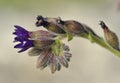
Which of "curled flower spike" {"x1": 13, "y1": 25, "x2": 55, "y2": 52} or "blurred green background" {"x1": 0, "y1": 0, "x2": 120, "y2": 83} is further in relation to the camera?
"blurred green background" {"x1": 0, "y1": 0, "x2": 120, "y2": 83}

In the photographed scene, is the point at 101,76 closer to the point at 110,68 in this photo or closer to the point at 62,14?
the point at 110,68

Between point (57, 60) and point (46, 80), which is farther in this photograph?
point (46, 80)

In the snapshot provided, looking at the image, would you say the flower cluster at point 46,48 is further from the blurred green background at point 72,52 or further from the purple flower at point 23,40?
the blurred green background at point 72,52

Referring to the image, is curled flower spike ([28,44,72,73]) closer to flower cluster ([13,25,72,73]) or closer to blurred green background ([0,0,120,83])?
flower cluster ([13,25,72,73])

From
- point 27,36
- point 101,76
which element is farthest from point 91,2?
point 27,36

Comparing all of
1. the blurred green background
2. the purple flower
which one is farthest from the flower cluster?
the blurred green background

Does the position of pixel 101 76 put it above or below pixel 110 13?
below

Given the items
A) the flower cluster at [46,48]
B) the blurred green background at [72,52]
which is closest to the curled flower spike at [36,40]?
the flower cluster at [46,48]
